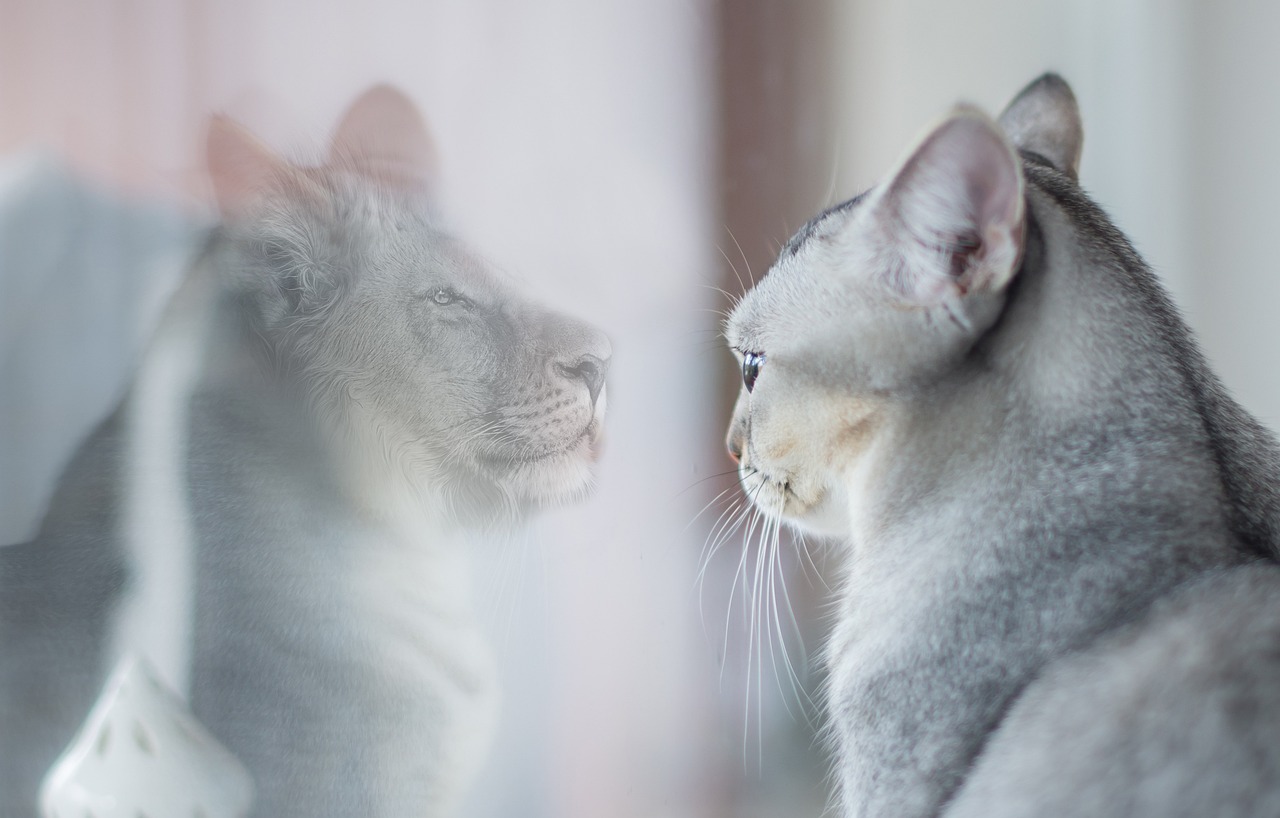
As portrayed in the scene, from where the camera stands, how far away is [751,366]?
2.94 feet

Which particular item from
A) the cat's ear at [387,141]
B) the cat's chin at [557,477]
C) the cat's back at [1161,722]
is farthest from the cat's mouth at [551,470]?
the cat's back at [1161,722]

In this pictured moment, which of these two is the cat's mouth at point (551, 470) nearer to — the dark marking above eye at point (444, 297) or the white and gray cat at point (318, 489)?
the white and gray cat at point (318, 489)

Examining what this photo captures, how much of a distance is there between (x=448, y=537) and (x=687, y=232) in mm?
359

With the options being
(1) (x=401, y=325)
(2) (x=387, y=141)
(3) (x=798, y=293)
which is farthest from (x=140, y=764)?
(3) (x=798, y=293)

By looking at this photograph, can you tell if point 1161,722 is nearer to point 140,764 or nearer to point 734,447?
point 734,447

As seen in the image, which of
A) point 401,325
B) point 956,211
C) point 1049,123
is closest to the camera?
point 956,211

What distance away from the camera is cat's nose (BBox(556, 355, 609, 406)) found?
87 cm

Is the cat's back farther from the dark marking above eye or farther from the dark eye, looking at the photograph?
the dark marking above eye

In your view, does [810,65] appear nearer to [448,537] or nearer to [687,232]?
[687,232]

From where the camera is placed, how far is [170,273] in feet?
2.37

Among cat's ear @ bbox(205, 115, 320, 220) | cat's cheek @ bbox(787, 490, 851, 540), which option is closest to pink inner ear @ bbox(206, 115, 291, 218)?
cat's ear @ bbox(205, 115, 320, 220)

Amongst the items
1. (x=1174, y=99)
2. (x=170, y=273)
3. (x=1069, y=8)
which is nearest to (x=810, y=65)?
(x=1069, y=8)

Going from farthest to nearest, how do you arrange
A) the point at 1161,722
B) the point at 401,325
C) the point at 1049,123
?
1. the point at 1049,123
2. the point at 401,325
3. the point at 1161,722

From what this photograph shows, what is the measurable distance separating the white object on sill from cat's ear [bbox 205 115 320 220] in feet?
1.09
